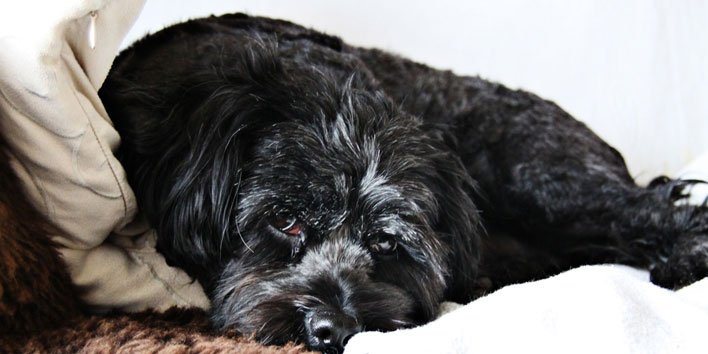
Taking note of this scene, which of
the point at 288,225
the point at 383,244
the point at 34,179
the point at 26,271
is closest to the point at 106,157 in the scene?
the point at 34,179

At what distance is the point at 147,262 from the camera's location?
1.61m

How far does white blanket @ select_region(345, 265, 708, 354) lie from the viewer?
1214 millimetres

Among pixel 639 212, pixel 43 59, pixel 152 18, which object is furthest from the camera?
pixel 152 18

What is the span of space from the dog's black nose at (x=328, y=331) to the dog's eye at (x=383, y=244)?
0.97 feet

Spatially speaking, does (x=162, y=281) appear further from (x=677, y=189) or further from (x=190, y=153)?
(x=677, y=189)

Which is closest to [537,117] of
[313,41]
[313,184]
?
[313,41]

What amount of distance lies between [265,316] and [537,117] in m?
1.07

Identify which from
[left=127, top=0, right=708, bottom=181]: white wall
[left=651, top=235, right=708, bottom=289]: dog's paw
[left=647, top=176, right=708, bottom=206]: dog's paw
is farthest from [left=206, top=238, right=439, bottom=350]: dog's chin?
[left=127, top=0, right=708, bottom=181]: white wall

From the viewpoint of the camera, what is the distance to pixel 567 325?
49.6 inches

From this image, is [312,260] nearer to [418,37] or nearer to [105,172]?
[105,172]

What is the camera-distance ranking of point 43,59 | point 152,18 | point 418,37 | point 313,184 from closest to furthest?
point 43,59, point 313,184, point 152,18, point 418,37

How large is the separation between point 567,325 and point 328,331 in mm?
398

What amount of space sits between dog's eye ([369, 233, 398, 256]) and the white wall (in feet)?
3.82

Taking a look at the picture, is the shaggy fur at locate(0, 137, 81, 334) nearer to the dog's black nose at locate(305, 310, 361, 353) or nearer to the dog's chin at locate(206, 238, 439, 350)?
the dog's chin at locate(206, 238, 439, 350)
